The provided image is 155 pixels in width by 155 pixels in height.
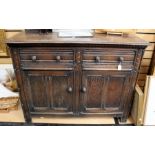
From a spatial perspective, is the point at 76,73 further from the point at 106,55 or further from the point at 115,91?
the point at 115,91

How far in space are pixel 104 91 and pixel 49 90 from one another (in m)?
0.48

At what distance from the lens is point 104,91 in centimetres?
157

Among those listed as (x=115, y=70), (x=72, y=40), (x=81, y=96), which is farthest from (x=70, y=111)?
(x=72, y=40)

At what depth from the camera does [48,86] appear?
5.06ft

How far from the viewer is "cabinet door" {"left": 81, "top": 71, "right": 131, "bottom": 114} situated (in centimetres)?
149

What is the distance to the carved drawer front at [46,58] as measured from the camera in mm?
1371

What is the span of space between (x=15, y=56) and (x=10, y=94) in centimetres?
60

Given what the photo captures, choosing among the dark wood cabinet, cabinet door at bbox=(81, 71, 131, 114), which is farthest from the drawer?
cabinet door at bbox=(81, 71, 131, 114)

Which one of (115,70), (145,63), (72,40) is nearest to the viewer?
(72,40)

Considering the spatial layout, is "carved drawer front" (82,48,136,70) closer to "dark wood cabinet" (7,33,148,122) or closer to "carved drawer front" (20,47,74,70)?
"dark wood cabinet" (7,33,148,122)

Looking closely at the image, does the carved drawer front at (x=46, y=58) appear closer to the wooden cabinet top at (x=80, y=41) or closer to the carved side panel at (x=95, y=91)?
the wooden cabinet top at (x=80, y=41)

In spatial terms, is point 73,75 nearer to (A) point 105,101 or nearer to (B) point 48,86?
(B) point 48,86

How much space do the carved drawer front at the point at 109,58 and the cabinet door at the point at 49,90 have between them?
19cm

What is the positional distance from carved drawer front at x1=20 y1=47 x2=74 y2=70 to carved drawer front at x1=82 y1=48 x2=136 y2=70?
0.13 metres
